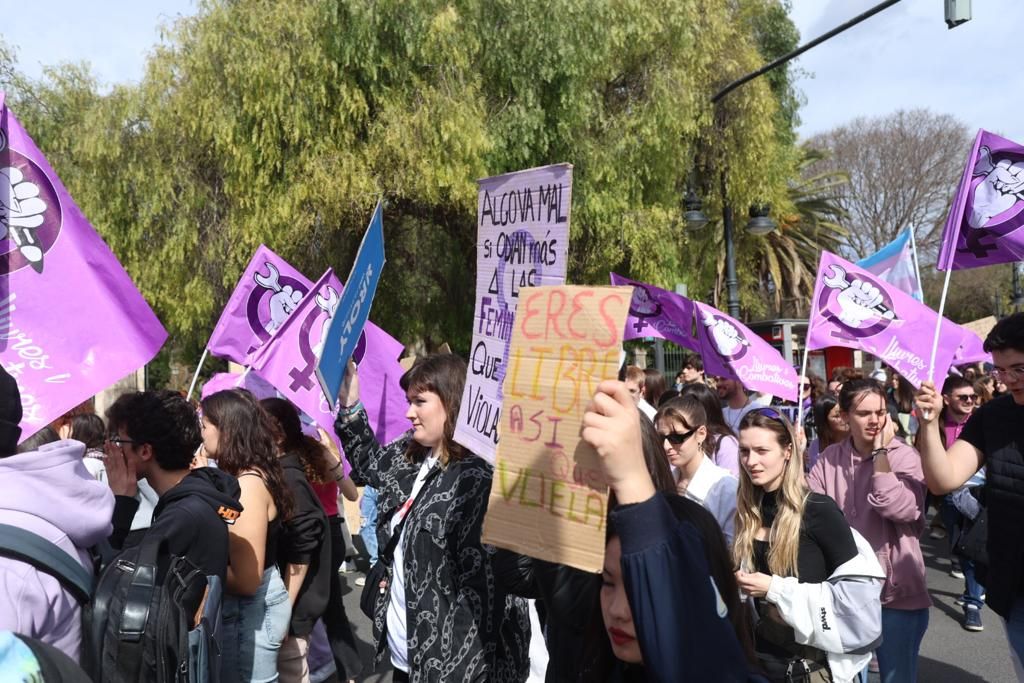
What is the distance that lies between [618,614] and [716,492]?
2287 mm

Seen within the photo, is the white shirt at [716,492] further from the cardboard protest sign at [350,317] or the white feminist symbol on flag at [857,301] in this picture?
the white feminist symbol on flag at [857,301]

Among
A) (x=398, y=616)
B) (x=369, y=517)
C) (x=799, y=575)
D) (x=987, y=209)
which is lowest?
(x=369, y=517)

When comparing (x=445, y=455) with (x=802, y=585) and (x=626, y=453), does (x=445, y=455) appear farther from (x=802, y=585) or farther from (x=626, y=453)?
(x=626, y=453)

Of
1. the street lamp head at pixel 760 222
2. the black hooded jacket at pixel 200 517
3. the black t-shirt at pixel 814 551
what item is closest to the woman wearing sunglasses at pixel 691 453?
the black t-shirt at pixel 814 551

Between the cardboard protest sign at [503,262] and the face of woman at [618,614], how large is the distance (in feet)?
3.28

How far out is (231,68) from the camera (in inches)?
510

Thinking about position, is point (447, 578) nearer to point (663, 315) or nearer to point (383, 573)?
point (383, 573)

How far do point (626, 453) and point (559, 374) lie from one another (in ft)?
1.09

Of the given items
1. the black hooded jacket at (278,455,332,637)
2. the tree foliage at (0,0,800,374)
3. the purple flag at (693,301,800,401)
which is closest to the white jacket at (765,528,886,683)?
the black hooded jacket at (278,455,332,637)

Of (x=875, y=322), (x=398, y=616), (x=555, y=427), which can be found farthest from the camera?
(x=875, y=322)

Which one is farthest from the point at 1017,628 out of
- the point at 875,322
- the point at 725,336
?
the point at 725,336

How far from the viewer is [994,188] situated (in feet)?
16.4

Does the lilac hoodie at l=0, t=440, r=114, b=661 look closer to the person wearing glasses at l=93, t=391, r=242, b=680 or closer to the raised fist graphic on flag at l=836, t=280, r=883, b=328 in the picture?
the person wearing glasses at l=93, t=391, r=242, b=680

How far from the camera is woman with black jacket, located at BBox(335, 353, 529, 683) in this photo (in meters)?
2.91
